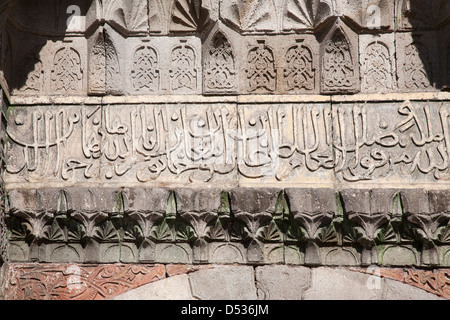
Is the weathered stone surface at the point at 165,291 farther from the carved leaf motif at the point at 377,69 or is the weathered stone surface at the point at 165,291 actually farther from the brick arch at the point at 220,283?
the carved leaf motif at the point at 377,69

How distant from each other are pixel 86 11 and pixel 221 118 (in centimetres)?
121

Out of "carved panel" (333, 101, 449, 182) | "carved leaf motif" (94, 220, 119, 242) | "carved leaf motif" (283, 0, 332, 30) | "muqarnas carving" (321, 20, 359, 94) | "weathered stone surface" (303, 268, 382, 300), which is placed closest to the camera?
"weathered stone surface" (303, 268, 382, 300)

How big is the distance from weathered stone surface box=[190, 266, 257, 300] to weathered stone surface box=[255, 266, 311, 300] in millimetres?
57

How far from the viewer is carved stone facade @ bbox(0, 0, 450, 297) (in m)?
6.69

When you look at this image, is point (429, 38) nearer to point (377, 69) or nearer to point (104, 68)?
point (377, 69)

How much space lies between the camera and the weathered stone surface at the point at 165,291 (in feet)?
21.8

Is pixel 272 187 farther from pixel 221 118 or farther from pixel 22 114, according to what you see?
pixel 22 114

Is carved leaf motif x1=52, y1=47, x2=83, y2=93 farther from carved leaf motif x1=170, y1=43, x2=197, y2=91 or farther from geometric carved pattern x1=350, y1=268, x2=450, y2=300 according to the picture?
geometric carved pattern x1=350, y1=268, x2=450, y2=300

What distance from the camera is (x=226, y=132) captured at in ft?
22.9

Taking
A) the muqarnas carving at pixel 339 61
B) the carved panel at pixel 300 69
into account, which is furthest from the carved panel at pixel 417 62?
the carved panel at pixel 300 69

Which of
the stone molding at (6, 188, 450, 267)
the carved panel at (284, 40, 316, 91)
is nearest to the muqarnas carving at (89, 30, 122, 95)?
the stone molding at (6, 188, 450, 267)

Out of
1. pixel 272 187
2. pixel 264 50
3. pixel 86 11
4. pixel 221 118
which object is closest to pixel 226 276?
pixel 272 187

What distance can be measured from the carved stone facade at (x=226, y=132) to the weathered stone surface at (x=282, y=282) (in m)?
0.08

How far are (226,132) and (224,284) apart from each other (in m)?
1.02
